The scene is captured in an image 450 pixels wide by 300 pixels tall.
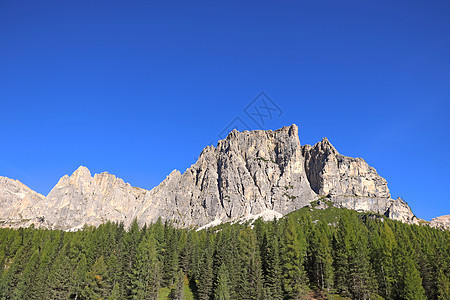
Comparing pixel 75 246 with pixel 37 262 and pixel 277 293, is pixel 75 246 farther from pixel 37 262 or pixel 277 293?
pixel 277 293

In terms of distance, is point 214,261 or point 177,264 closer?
point 214,261

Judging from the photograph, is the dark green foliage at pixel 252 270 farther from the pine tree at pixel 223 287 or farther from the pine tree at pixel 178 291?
the pine tree at pixel 223 287

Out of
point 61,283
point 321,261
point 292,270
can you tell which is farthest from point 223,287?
point 61,283

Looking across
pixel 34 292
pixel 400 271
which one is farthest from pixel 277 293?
pixel 34 292

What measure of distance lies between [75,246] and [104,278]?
106 ft

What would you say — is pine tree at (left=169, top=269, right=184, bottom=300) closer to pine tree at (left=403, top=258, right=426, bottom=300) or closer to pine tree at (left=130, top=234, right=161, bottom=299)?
pine tree at (left=130, top=234, right=161, bottom=299)

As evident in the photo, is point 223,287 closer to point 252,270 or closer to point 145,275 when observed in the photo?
point 252,270

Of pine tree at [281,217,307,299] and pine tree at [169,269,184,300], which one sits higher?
pine tree at [281,217,307,299]

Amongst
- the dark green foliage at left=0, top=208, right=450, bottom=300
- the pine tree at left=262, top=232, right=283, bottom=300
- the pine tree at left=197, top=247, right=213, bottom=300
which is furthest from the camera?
the pine tree at left=197, top=247, right=213, bottom=300

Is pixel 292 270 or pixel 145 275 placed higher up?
pixel 292 270

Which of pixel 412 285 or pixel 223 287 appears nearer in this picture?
pixel 412 285

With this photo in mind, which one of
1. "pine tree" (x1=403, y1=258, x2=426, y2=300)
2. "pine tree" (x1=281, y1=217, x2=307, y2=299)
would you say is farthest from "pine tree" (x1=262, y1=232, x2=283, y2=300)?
"pine tree" (x1=403, y1=258, x2=426, y2=300)

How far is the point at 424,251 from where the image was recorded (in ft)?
263

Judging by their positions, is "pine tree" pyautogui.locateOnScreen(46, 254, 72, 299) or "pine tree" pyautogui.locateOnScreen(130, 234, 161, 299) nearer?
"pine tree" pyautogui.locateOnScreen(130, 234, 161, 299)
